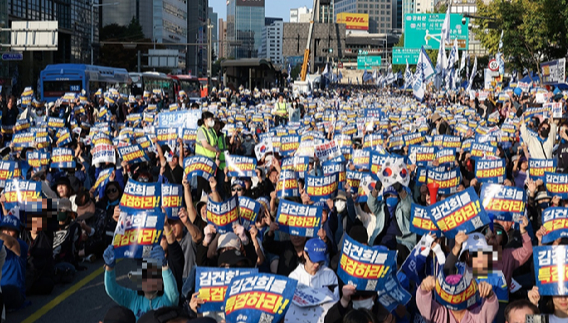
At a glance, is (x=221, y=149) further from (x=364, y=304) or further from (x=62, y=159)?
(x=364, y=304)

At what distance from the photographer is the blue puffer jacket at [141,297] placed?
211 inches

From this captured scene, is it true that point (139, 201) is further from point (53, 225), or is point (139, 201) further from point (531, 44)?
point (531, 44)

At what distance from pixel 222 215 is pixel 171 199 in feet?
3.56

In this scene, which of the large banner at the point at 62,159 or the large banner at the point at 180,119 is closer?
the large banner at the point at 62,159

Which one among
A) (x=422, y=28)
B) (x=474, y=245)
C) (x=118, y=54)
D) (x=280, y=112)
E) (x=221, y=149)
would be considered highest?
(x=118, y=54)

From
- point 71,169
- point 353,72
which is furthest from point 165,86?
point 353,72

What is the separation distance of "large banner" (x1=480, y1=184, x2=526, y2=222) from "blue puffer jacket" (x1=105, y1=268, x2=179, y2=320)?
151 inches

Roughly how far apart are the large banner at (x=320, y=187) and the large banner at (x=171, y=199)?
1.79 meters

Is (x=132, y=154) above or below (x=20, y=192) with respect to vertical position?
above

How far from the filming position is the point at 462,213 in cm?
650

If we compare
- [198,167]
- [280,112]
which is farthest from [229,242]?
[280,112]

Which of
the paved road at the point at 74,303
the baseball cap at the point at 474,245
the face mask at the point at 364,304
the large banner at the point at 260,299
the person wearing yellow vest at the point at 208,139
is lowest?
the paved road at the point at 74,303

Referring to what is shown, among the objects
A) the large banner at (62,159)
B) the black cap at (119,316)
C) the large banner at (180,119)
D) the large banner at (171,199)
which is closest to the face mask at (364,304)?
the black cap at (119,316)

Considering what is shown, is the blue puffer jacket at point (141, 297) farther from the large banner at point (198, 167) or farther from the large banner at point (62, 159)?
the large banner at point (62, 159)
